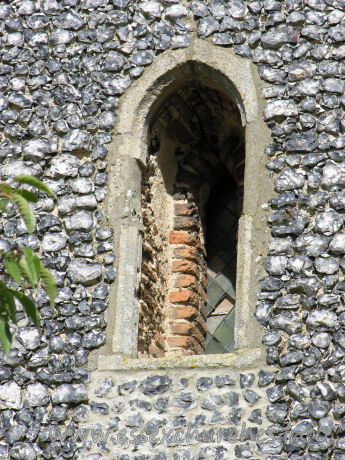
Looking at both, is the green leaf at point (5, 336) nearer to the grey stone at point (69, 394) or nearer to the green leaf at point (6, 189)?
the green leaf at point (6, 189)

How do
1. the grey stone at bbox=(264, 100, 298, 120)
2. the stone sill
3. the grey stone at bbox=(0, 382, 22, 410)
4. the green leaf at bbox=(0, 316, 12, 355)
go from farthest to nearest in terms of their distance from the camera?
1. the grey stone at bbox=(264, 100, 298, 120)
2. the grey stone at bbox=(0, 382, 22, 410)
3. the stone sill
4. the green leaf at bbox=(0, 316, 12, 355)

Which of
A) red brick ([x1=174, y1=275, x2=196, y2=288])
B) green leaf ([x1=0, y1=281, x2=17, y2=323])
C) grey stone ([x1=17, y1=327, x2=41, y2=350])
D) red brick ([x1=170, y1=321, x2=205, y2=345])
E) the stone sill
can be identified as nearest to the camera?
green leaf ([x1=0, y1=281, x2=17, y2=323])

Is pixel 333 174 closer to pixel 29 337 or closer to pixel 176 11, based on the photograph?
pixel 176 11

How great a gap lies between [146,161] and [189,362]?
1.51m

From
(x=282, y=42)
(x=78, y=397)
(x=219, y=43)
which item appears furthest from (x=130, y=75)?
(x=78, y=397)

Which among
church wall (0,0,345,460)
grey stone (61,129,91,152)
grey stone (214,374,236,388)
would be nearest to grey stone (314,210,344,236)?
church wall (0,0,345,460)

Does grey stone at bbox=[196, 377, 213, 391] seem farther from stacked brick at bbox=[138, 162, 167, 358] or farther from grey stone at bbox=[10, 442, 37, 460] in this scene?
grey stone at bbox=[10, 442, 37, 460]

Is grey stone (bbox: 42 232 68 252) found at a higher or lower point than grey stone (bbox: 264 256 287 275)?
higher

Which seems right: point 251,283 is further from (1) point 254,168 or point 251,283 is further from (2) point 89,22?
(2) point 89,22

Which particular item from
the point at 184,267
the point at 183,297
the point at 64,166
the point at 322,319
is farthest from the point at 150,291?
the point at 322,319

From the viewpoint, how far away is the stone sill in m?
5.53

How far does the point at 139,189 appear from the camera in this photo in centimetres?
632

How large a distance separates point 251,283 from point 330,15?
189 centimetres


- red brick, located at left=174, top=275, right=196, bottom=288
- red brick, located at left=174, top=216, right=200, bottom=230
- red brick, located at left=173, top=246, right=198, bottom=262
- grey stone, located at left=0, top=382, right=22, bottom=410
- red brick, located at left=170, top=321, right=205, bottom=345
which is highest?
red brick, located at left=174, top=216, right=200, bottom=230
